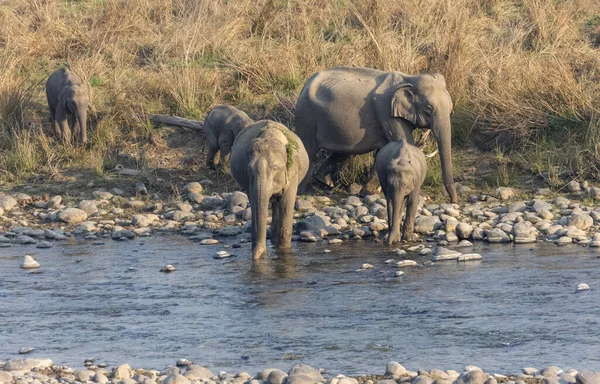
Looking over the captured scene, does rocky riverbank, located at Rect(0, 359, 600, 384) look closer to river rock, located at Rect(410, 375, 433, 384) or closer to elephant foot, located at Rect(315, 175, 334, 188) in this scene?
river rock, located at Rect(410, 375, 433, 384)

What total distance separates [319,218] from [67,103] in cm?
459

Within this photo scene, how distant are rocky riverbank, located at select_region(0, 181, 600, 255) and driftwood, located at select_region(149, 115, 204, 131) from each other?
1.50m

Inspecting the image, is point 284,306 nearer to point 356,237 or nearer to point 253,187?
point 253,187

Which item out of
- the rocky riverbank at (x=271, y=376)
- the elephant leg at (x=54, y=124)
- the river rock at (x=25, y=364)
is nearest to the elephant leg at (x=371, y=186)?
the elephant leg at (x=54, y=124)

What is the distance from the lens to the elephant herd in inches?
435

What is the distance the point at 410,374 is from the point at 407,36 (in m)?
10.0

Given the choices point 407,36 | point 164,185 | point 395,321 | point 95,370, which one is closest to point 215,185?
point 164,185

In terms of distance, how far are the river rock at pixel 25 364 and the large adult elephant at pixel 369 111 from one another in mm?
6187

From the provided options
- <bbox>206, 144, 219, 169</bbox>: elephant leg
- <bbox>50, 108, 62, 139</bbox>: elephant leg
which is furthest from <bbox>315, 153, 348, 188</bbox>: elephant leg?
<bbox>50, 108, 62, 139</bbox>: elephant leg

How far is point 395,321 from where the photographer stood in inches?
344

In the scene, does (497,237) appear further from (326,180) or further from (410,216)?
(326,180)

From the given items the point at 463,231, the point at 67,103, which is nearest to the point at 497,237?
the point at 463,231

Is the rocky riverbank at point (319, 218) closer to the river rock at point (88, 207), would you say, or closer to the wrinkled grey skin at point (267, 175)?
the river rock at point (88, 207)

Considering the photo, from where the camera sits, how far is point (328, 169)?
45.6 feet
